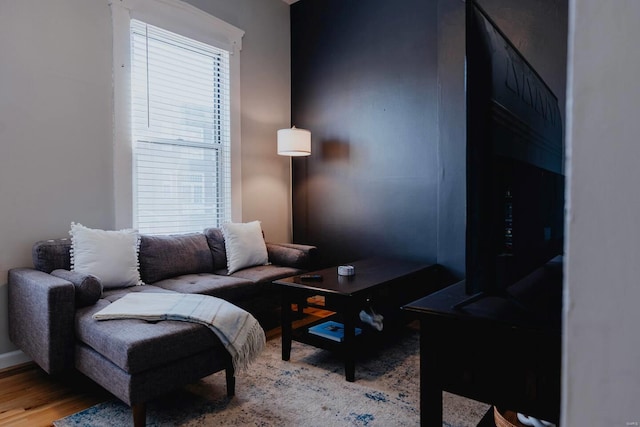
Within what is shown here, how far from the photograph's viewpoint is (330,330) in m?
2.52

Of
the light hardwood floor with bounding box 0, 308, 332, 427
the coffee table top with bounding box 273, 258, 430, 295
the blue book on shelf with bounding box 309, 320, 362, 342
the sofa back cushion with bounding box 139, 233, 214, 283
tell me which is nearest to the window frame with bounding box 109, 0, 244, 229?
the sofa back cushion with bounding box 139, 233, 214, 283

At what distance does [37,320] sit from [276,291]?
158 centimetres

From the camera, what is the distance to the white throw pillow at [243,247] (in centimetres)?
333

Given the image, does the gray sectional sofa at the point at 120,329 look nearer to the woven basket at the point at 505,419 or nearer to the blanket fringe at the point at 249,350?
the blanket fringe at the point at 249,350

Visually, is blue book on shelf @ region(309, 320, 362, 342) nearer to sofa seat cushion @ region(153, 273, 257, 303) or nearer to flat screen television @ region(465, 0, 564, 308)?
sofa seat cushion @ region(153, 273, 257, 303)

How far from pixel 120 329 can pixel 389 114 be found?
2.86 meters

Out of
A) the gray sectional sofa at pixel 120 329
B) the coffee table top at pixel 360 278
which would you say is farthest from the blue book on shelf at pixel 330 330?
the gray sectional sofa at pixel 120 329

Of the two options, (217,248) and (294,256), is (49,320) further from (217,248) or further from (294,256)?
(294,256)

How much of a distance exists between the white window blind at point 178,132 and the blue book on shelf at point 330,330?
1.63m

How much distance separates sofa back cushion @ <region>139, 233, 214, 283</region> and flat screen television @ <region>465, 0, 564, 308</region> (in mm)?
2478

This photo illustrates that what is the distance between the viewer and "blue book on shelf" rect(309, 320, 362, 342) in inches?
95.4

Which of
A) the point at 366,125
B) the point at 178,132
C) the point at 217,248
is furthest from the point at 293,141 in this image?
the point at 217,248

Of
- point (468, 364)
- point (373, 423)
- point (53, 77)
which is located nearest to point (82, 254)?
point (53, 77)

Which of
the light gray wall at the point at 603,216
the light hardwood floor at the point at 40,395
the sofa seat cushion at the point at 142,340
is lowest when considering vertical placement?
the light hardwood floor at the point at 40,395
